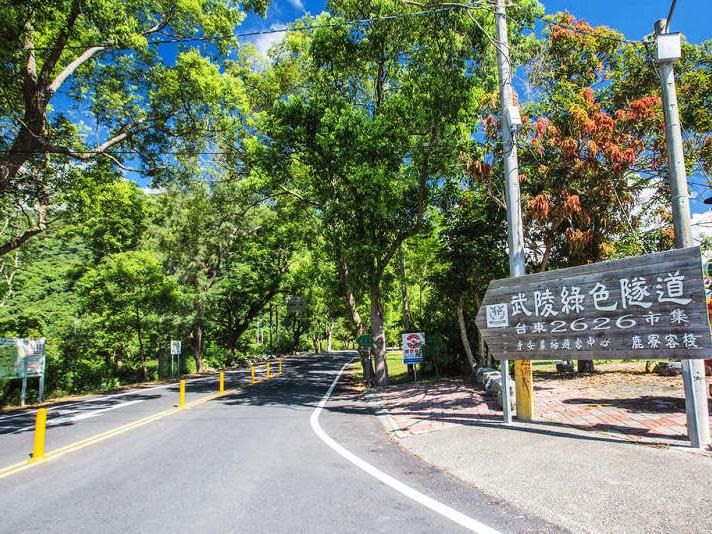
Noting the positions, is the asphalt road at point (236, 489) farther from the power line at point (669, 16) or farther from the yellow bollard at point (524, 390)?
the power line at point (669, 16)

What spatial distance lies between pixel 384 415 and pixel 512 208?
5.66 metres

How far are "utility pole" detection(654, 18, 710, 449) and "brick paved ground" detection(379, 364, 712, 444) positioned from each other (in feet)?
1.48

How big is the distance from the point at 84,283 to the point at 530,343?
24652mm

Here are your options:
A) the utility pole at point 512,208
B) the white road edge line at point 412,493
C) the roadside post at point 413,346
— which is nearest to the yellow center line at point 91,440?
the white road edge line at point 412,493

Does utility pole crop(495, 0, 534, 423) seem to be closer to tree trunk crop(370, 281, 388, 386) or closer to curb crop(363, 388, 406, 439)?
curb crop(363, 388, 406, 439)

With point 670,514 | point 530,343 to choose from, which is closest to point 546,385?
point 530,343

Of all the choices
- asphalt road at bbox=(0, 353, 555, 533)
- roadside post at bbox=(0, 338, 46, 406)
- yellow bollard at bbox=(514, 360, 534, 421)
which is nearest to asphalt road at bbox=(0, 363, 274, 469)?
asphalt road at bbox=(0, 353, 555, 533)

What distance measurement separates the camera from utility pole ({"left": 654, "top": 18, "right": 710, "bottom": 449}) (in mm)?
5641

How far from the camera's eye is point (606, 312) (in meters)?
6.68

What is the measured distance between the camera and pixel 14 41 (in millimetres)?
9336

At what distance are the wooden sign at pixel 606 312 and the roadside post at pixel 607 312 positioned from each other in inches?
0.4

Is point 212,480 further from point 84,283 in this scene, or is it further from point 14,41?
point 84,283

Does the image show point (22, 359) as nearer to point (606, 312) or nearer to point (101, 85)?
point (101, 85)

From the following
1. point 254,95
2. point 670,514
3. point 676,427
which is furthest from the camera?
point 254,95
